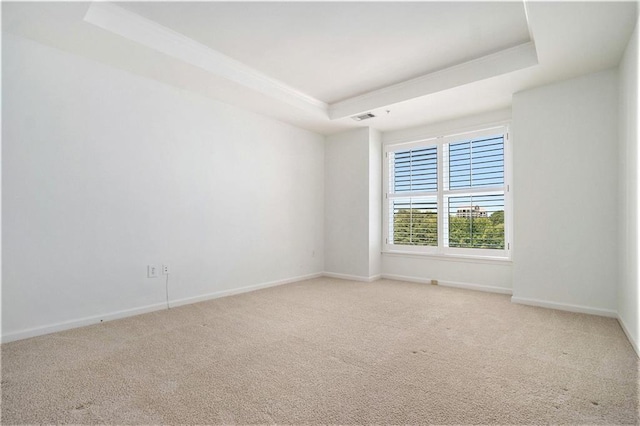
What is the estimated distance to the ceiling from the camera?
2.61 m

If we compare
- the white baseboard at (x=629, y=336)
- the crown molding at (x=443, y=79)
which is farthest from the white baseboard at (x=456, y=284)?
the crown molding at (x=443, y=79)

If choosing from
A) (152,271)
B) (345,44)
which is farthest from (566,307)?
(152,271)

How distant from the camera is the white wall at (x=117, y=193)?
8.93ft

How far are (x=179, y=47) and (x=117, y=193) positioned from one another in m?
1.52

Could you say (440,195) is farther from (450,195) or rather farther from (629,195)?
(629,195)

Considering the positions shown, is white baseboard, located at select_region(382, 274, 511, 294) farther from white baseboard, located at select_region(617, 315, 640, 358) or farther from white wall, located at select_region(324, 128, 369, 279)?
white baseboard, located at select_region(617, 315, 640, 358)

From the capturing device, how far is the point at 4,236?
2619 mm

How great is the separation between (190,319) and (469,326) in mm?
2619

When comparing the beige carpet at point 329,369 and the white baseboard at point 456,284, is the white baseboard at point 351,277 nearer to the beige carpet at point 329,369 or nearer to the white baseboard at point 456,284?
the white baseboard at point 456,284

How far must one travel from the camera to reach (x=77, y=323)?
9.76 ft

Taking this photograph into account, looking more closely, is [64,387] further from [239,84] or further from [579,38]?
[579,38]

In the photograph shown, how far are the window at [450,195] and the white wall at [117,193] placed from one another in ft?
6.72

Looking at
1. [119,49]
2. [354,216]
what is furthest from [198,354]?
[354,216]

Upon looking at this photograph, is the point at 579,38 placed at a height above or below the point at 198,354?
above
